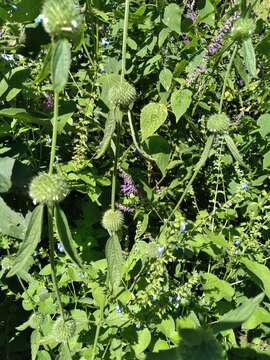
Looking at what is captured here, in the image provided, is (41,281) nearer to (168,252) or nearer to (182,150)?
(168,252)

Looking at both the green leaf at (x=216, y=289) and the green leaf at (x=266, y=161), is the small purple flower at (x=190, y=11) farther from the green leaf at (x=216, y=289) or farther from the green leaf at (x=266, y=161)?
the green leaf at (x=216, y=289)

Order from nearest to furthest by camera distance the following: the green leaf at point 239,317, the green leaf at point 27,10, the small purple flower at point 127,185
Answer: the green leaf at point 239,317 → the green leaf at point 27,10 → the small purple flower at point 127,185

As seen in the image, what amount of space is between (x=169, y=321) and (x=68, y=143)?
2.97 feet

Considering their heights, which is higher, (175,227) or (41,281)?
(175,227)

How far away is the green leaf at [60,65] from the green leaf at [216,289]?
124 cm

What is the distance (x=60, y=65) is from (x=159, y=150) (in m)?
1.15

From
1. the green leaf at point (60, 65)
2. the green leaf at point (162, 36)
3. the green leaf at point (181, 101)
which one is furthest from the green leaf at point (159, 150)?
the green leaf at point (60, 65)

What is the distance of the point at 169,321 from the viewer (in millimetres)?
1942

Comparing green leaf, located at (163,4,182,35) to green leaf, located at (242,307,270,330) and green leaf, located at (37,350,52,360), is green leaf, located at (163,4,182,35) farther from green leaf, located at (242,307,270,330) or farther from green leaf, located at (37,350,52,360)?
Answer: green leaf, located at (37,350,52,360)

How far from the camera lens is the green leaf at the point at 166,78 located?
2.24m

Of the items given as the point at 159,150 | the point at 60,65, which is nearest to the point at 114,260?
the point at 60,65

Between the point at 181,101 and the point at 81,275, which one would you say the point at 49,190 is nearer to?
the point at 81,275

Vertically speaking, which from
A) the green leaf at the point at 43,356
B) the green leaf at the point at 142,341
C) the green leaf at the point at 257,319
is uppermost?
the green leaf at the point at 142,341

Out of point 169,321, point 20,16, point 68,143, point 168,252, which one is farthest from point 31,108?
point 169,321
